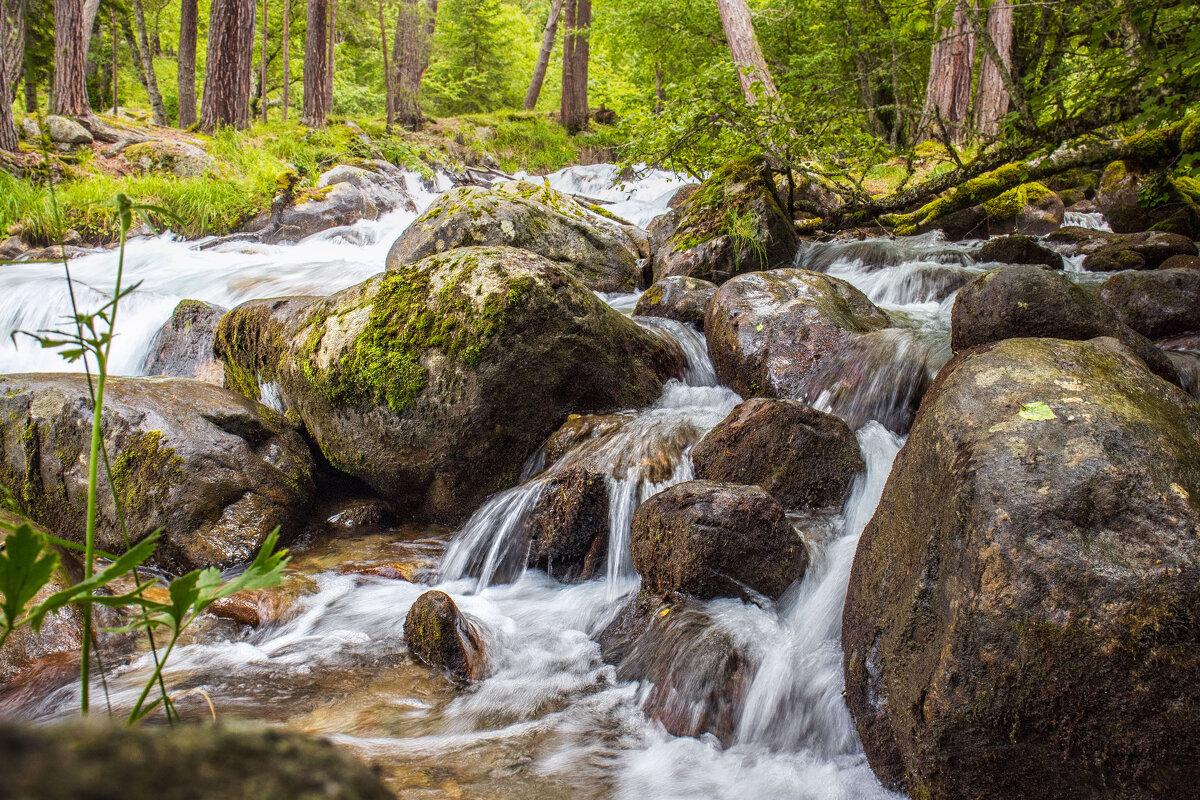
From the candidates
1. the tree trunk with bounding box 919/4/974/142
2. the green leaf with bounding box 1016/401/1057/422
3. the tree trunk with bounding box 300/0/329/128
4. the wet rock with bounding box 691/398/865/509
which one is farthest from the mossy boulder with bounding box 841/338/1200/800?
the tree trunk with bounding box 300/0/329/128

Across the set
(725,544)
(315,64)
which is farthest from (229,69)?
Result: (725,544)

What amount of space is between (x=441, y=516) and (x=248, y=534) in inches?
48.1

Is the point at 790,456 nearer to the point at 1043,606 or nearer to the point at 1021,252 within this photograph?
the point at 1043,606

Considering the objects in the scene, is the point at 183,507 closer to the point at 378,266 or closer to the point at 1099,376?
the point at 1099,376

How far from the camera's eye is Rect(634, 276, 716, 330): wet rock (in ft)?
21.8

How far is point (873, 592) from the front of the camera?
2.55 m

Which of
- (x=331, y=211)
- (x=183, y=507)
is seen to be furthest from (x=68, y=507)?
(x=331, y=211)

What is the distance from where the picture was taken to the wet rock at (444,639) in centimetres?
311

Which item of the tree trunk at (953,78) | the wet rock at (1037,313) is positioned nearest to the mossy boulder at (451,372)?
the wet rock at (1037,313)

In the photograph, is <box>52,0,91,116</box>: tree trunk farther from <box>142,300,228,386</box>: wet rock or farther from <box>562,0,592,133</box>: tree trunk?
<box>562,0,592,133</box>: tree trunk

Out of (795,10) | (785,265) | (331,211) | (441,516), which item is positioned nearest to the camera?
(441,516)

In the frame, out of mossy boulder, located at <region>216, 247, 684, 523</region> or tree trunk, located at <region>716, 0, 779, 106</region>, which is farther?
tree trunk, located at <region>716, 0, 779, 106</region>

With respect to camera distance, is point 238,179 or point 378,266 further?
point 238,179

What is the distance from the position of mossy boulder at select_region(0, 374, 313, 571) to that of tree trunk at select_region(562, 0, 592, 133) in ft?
61.0
